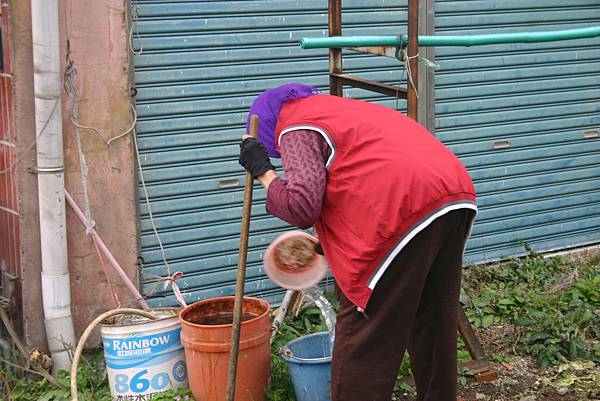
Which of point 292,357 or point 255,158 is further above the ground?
point 255,158

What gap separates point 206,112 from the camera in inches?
238

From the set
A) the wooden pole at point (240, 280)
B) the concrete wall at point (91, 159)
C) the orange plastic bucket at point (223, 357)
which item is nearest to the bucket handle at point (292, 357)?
the orange plastic bucket at point (223, 357)

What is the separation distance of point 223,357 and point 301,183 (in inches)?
59.0

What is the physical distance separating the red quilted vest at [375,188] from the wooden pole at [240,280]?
351 mm

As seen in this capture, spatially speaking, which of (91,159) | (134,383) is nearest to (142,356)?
(134,383)

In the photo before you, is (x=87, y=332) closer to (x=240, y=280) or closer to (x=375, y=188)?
(x=240, y=280)

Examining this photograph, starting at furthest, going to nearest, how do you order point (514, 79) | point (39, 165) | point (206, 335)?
point (514, 79) < point (39, 165) < point (206, 335)

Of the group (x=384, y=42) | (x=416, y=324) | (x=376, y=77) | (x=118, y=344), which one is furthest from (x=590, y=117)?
(x=118, y=344)

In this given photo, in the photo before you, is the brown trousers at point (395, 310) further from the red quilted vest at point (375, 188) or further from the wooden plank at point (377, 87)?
the wooden plank at point (377, 87)

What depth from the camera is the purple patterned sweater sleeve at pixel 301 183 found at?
12.6 ft

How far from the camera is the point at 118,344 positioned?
5.07 m

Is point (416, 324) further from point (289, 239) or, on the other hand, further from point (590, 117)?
point (590, 117)

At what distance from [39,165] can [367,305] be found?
7.54 ft

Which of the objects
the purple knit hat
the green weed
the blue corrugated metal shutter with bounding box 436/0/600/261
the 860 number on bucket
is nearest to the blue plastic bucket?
the 860 number on bucket
